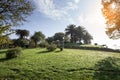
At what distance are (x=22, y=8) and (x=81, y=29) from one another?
89.0 meters

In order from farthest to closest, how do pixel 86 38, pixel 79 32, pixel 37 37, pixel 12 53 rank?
pixel 86 38, pixel 79 32, pixel 37 37, pixel 12 53

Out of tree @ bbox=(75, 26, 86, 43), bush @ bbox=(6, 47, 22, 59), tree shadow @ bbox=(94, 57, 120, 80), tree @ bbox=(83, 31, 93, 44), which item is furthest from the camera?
tree @ bbox=(83, 31, 93, 44)

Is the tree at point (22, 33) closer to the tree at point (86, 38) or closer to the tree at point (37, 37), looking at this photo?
the tree at point (37, 37)

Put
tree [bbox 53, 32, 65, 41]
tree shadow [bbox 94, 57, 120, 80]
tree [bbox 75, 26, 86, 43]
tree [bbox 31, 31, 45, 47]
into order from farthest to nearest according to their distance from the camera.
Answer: tree [bbox 75, 26, 86, 43]
tree [bbox 53, 32, 65, 41]
tree [bbox 31, 31, 45, 47]
tree shadow [bbox 94, 57, 120, 80]

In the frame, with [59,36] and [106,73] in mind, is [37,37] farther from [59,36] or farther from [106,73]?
[106,73]

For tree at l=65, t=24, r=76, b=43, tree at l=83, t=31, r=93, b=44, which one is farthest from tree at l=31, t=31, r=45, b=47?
tree at l=83, t=31, r=93, b=44

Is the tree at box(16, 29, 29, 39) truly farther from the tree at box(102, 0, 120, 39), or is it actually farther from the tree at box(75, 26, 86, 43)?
the tree at box(102, 0, 120, 39)

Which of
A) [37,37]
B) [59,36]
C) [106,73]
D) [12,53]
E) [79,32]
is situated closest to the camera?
[106,73]

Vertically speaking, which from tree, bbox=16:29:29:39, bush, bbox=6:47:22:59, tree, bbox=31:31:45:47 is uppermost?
tree, bbox=16:29:29:39

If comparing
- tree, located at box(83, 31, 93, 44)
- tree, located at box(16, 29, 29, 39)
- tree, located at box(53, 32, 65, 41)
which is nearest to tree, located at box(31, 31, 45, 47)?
tree, located at box(16, 29, 29, 39)

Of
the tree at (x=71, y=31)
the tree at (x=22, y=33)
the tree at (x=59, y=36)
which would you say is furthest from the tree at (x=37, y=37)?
the tree at (x=71, y=31)

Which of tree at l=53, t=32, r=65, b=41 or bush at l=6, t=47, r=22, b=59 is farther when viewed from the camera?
tree at l=53, t=32, r=65, b=41

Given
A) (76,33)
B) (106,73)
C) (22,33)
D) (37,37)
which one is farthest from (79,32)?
(106,73)

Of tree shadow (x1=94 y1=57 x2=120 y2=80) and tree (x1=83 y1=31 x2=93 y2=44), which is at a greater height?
tree (x1=83 y1=31 x2=93 y2=44)
